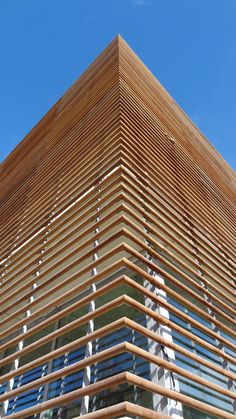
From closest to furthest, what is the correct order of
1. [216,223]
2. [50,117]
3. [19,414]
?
[19,414]
[216,223]
[50,117]

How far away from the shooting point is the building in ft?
4.75

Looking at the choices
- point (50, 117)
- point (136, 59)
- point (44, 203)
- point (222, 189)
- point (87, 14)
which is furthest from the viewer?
point (87, 14)

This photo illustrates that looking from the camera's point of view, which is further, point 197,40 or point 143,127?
point 197,40

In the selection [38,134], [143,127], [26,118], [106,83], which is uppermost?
[26,118]

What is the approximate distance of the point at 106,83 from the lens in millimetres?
3502

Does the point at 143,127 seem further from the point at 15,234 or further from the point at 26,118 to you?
the point at 26,118

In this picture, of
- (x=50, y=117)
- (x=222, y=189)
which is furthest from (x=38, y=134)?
(x=222, y=189)

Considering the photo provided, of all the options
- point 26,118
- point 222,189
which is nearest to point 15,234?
point 222,189

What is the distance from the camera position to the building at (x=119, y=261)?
1449 millimetres

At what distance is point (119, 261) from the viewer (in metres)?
1.47

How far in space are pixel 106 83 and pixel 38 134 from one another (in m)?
1.87

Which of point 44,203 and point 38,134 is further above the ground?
point 38,134

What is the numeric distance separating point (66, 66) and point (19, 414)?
6.34m

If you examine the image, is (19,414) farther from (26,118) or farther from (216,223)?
(26,118)
